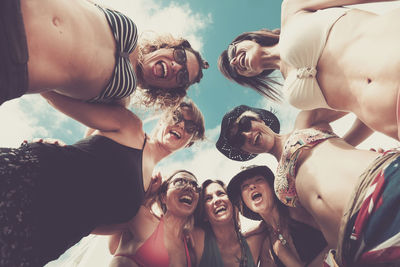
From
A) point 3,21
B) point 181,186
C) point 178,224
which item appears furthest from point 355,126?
point 3,21

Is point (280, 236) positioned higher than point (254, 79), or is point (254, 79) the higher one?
point (254, 79)

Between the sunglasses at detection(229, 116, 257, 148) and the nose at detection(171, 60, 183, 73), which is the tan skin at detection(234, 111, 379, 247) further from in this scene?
the nose at detection(171, 60, 183, 73)

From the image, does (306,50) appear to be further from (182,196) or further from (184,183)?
(182,196)

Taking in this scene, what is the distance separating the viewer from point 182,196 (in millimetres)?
3047

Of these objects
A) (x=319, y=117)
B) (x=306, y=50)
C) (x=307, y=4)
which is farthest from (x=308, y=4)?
(x=319, y=117)

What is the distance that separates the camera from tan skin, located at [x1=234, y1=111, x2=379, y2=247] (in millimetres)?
1538

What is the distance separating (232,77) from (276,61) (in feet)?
2.67

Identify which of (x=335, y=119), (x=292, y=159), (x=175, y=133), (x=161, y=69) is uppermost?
(x=161, y=69)

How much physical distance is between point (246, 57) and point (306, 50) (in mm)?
875

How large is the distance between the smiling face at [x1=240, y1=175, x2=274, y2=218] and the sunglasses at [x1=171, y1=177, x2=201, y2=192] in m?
0.69

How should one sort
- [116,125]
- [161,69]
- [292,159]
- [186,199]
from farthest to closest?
[186,199] → [161,69] → [292,159] → [116,125]

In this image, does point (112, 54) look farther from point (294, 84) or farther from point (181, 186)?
point (181, 186)

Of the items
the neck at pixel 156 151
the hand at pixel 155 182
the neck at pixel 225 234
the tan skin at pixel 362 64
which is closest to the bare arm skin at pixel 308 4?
the tan skin at pixel 362 64

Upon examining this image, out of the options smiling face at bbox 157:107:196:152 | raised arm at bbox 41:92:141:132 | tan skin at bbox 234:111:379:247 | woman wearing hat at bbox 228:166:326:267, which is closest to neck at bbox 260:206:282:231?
woman wearing hat at bbox 228:166:326:267
